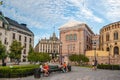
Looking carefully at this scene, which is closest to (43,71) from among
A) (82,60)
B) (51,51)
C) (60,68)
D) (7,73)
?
(7,73)

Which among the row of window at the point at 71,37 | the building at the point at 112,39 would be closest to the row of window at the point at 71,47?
the row of window at the point at 71,37

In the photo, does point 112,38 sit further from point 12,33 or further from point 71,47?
point 12,33

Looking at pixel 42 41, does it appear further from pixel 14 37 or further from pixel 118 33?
pixel 118 33

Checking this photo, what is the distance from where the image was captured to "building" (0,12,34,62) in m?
73.1

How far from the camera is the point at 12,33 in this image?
78500 millimetres

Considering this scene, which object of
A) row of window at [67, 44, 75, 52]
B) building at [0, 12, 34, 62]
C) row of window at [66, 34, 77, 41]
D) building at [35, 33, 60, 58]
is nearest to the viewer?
building at [0, 12, 34, 62]

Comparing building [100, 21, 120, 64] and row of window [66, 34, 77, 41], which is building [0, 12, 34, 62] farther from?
building [100, 21, 120, 64]

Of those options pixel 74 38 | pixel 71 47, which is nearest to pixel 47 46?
pixel 71 47

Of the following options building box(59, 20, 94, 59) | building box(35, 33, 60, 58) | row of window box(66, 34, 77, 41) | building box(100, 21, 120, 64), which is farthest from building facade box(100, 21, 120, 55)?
building box(35, 33, 60, 58)

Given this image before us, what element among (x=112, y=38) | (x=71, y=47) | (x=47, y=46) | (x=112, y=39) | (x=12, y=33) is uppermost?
(x=12, y=33)

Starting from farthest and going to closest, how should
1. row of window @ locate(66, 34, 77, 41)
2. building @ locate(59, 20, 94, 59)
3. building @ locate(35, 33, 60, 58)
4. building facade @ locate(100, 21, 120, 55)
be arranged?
building @ locate(35, 33, 60, 58) → row of window @ locate(66, 34, 77, 41) → building @ locate(59, 20, 94, 59) → building facade @ locate(100, 21, 120, 55)

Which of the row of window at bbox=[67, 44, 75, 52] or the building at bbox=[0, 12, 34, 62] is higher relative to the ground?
the building at bbox=[0, 12, 34, 62]

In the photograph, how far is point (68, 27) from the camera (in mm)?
84562

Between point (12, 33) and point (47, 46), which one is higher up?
point (12, 33)
